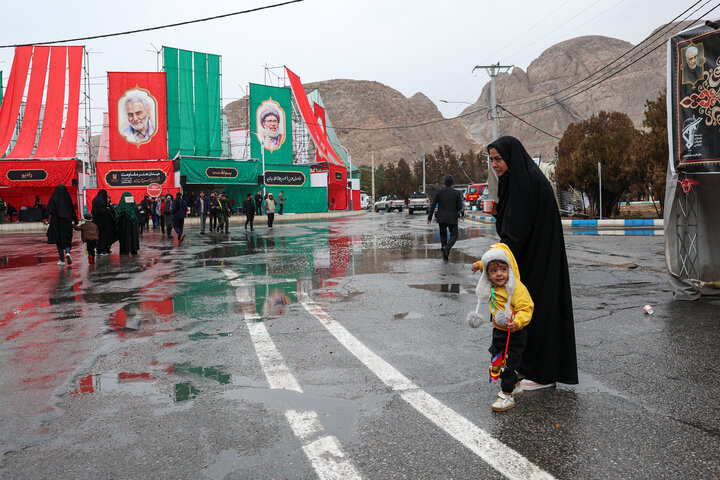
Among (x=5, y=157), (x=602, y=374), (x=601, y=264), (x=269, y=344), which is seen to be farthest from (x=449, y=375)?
(x=5, y=157)

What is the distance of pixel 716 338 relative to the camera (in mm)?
5320

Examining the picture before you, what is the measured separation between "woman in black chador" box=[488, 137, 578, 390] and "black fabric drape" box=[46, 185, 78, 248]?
11.7 meters

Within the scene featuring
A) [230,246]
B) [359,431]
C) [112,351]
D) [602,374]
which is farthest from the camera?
[230,246]

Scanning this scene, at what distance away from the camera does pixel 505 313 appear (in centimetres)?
359

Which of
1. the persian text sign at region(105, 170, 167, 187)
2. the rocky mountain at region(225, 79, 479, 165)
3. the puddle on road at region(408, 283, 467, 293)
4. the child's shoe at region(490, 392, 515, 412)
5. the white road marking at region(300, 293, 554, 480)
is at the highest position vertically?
the rocky mountain at region(225, 79, 479, 165)

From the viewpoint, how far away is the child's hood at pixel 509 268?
143 inches

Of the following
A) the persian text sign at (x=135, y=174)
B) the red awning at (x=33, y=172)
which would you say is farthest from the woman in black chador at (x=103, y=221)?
the persian text sign at (x=135, y=174)

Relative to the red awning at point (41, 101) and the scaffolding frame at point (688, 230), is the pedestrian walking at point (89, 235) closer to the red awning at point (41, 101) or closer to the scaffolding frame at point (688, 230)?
the scaffolding frame at point (688, 230)

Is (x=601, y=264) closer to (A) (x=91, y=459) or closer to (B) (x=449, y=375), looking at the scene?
(B) (x=449, y=375)

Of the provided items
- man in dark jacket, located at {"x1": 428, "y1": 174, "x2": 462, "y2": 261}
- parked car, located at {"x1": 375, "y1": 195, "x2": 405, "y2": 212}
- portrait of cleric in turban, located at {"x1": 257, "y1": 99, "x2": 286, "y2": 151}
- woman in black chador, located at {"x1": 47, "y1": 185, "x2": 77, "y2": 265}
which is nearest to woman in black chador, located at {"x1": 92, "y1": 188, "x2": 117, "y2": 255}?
woman in black chador, located at {"x1": 47, "y1": 185, "x2": 77, "y2": 265}

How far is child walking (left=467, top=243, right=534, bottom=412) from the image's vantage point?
3590 millimetres

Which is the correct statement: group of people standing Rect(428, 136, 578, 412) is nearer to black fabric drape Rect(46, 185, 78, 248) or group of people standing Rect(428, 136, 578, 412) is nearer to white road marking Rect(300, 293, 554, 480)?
white road marking Rect(300, 293, 554, 480)

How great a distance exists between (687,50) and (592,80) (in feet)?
650

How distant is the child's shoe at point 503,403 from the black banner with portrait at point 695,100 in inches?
209
